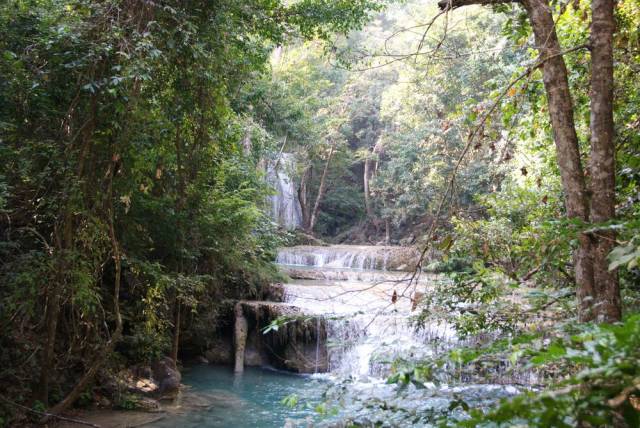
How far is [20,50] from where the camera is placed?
4.50 meters

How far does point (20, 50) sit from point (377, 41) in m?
25.5

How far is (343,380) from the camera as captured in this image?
2.55 m

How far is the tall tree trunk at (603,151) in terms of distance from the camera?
2672 mm

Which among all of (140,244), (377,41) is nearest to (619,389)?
Result: (140,244)

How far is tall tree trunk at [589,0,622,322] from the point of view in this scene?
2672 millimetres

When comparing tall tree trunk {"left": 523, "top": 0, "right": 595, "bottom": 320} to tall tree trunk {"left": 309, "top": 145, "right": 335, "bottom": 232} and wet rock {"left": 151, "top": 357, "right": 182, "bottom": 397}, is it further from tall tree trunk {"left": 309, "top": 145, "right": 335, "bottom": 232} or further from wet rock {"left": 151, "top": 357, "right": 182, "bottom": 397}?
tall tree trunk {"left": 309, "top": 145, "right": 335, "bottom": 232}

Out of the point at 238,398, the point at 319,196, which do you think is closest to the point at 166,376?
the point at 238,398

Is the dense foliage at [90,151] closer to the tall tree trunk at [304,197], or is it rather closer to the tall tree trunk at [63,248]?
the tall tree trunk at [63,248]

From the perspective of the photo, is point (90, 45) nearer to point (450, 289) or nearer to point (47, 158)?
point (47, 158)

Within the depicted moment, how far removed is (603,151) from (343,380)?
6.26 feet

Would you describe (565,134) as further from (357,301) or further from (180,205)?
(357,301)

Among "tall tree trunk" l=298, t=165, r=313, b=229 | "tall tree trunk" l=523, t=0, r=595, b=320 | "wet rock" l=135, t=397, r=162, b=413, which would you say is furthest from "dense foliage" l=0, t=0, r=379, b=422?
"tall tree trunk" l=298, t=165, r=313, b=229

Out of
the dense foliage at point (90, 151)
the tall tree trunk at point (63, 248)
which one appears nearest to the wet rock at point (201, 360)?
the dense foliage at point (90, 151)

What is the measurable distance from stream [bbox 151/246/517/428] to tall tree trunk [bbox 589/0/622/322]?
0.82 meters
